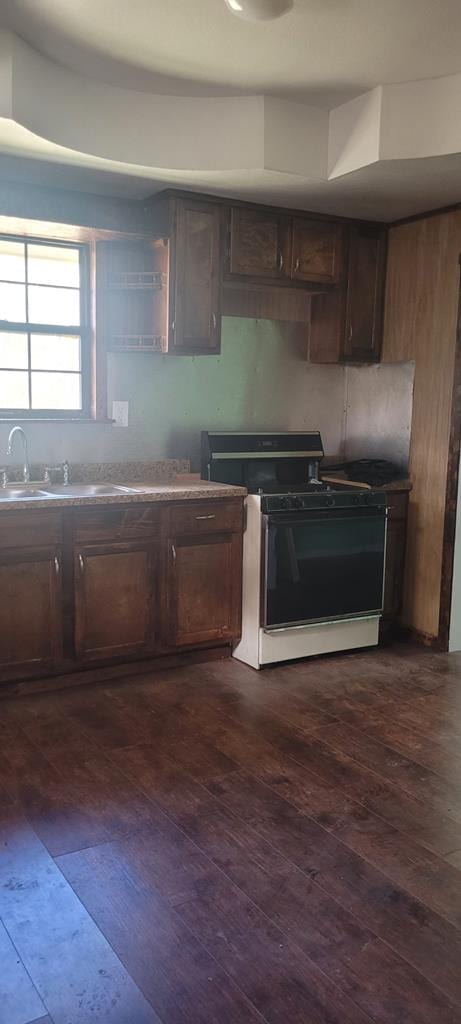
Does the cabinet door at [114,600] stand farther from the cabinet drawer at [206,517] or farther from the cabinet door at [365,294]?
the cabinet door at [365,294]

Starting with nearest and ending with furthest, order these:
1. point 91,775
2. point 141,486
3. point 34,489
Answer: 1. point 91,775
2. point 34,489
3. point 141,486

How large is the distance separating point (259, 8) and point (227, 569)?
237 centimetres

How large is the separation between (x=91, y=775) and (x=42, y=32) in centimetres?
265

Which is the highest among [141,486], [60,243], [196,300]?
[60,243]

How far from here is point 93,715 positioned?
316cm

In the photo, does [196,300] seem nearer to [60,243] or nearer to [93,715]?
[60,243]

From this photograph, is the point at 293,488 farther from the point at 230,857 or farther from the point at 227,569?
the point at 230,857

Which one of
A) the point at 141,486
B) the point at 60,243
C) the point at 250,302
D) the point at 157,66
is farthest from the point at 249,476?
the point at 157,66

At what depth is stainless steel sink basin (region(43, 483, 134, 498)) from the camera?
3570 millimetres

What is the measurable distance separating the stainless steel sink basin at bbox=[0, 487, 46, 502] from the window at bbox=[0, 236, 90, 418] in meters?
0.39

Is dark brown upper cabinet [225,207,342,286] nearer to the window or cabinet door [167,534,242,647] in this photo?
the window

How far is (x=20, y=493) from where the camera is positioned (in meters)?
3.51

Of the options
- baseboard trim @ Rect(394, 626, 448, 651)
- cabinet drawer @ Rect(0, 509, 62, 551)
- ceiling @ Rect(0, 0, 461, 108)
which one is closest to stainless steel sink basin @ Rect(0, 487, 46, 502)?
cabinet drawer @ Rect(0, 509, 62, 551)

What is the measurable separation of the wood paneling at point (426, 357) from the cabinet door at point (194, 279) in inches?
44.7
